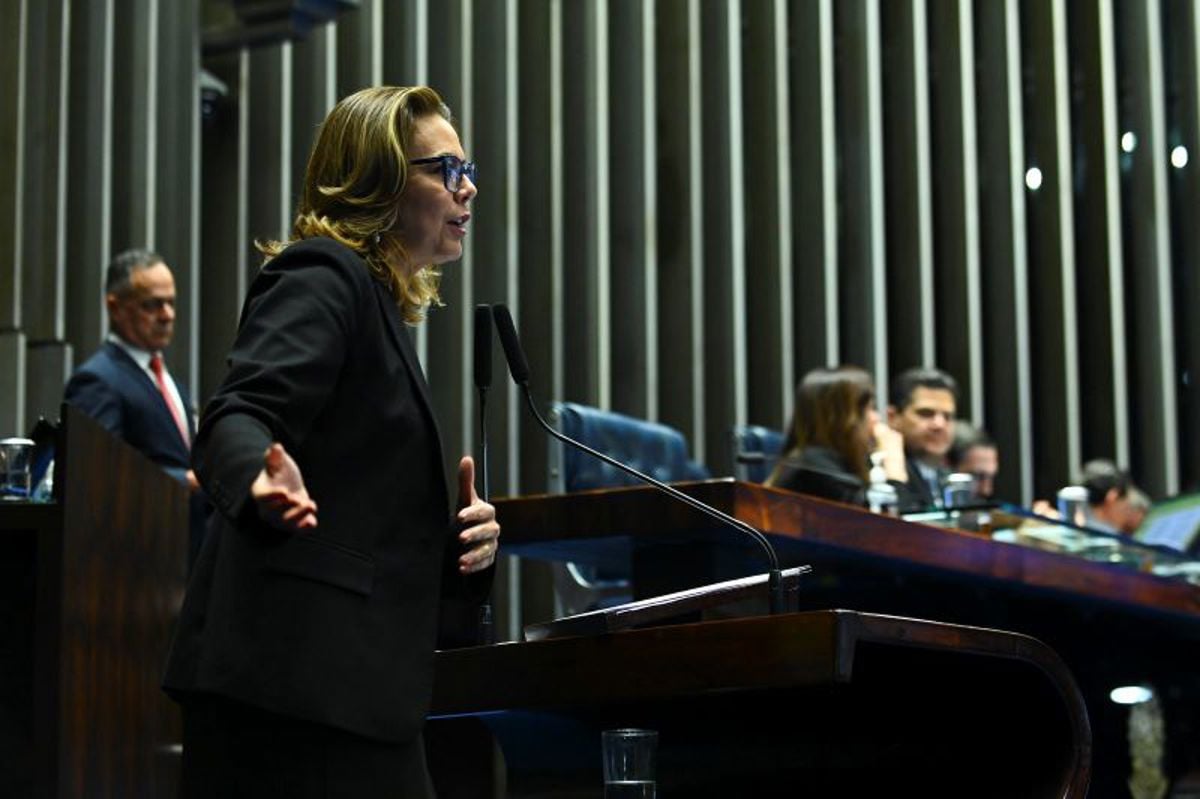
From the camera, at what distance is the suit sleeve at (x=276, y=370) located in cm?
165

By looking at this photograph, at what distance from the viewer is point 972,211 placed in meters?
7.03

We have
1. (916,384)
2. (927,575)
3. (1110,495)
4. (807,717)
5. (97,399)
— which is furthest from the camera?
(1110,495)

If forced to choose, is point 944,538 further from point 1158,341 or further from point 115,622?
point 1158,341

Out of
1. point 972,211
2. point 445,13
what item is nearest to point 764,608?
point 445,13

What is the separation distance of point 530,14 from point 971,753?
4468 mm

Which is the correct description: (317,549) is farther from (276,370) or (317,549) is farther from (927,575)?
(927,575)

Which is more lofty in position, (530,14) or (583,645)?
(530,14)

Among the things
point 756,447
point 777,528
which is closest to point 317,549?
point 777,528

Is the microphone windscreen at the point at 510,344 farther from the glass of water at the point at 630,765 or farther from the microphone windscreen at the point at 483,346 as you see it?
the glass of water at the point at 630,765

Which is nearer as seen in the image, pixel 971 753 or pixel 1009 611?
pixel 971 753

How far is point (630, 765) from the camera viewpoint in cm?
218

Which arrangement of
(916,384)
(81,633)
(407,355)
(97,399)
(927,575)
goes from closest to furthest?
1. (407,355)
2. (81,633)
3. (927,575)
4. (97,399)
5. (916,384)

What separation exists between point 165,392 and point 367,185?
293 centimetres

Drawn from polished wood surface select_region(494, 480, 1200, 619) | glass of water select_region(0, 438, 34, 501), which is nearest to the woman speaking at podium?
polished wood surface select_region(494, 480, 1200, 619)
